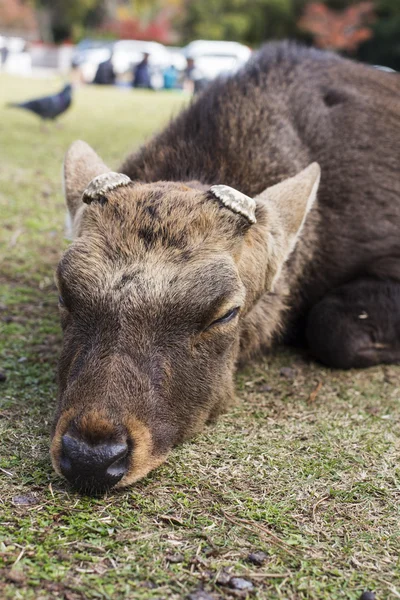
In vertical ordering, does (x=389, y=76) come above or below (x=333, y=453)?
above

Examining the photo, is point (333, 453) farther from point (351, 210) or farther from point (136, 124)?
point (136, 124)

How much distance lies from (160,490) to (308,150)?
3.54 m

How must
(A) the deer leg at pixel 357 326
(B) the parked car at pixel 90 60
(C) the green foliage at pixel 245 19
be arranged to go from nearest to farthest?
(A) the deer leg at pixel 357 326 < (B) the parked car at pixel 90 60 < (C) the green foliage at pixel 245 19

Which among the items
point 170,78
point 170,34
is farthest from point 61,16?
point 170,78

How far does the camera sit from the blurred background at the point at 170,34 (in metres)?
43.9

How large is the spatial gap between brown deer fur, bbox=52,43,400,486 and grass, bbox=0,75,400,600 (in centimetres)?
21

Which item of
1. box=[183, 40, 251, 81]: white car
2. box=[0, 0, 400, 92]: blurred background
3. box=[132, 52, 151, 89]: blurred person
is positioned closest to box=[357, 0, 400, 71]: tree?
box=[0, 0, 400, 92]: blurred background

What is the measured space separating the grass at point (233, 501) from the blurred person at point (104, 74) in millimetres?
34639

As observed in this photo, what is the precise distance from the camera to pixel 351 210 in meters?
6.25

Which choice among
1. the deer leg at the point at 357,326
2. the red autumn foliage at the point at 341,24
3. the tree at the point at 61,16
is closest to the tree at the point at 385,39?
the red autumn foliage at the point at 341,24

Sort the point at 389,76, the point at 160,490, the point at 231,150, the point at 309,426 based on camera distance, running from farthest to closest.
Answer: the point at 389,76 < the point at 231,150 < the point at 309,426 < the point at 160,490

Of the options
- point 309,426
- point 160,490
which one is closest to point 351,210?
point 309,426

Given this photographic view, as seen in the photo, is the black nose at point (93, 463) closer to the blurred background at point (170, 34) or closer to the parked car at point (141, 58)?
the blurred background at point (170, 34)

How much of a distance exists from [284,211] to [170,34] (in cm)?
6971
